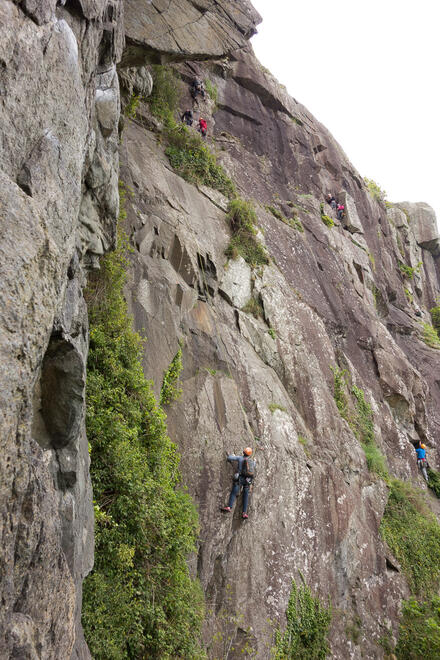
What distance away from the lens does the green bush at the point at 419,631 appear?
10109 mm

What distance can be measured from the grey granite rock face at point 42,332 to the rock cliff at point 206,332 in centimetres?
2

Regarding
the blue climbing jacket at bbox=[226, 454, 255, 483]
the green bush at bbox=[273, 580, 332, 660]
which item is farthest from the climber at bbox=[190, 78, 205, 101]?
the green bush at bbox=[273, 580, 332, 660]

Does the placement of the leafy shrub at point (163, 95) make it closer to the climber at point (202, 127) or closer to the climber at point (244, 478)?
the climber at point (202, 127)

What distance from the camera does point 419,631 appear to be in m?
10.8

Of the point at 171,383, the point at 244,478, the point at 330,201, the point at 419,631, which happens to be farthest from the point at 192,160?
the point at 419,631

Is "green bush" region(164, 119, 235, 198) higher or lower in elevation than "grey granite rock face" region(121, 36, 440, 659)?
higher

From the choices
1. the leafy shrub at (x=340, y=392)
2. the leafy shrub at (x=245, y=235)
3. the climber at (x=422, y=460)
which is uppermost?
the leafy shrub at (x=245, y=235)

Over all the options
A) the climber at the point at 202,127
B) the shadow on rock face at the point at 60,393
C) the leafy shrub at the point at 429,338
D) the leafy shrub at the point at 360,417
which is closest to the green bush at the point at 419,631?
the leafy shrub at the point at 360,417

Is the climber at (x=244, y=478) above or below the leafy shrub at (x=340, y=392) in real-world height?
below

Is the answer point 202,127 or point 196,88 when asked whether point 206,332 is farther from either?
point 196,88

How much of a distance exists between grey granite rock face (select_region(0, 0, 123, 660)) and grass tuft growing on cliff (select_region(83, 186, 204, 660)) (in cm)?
101

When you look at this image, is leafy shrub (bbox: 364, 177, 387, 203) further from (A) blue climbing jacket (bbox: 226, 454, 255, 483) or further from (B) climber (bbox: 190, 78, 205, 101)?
(A) blue climbing jacket (bbox: 226, 454, 255, 483)

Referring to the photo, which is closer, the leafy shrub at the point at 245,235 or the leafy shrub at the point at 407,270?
the leafy shrub at the point at 245,235

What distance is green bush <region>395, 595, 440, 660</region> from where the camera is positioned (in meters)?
10.1
